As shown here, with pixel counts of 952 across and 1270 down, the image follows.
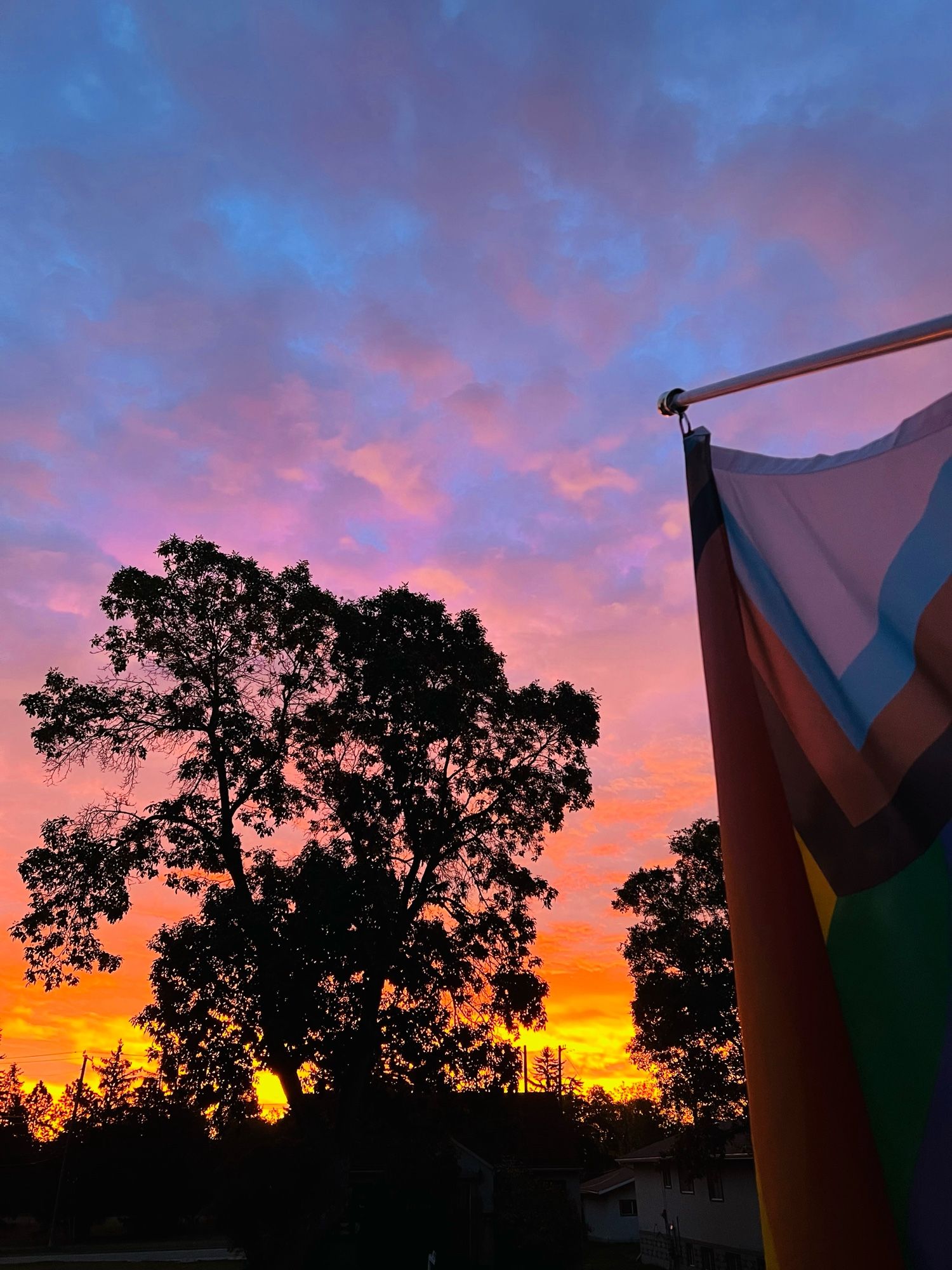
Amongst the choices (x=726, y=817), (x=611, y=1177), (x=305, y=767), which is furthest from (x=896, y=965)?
(x=611, y=1177)

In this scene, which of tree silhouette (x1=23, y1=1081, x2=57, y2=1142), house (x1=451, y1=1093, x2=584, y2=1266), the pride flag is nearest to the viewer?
the pride flag

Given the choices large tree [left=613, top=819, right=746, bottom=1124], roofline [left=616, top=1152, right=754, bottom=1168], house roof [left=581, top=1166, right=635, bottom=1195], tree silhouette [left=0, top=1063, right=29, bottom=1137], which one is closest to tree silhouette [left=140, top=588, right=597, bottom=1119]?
large tree [left=613, top=819, right=746, bottom=1124]

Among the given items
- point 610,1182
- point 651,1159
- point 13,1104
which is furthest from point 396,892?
point 13,1104

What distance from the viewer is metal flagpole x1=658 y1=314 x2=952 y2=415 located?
7.95 ft

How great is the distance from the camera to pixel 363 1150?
71.9ft

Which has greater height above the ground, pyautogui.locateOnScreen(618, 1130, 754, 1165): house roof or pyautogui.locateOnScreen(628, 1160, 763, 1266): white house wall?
pyautogui.locateOnScreen(618, 1130, 754, 1165): house roof

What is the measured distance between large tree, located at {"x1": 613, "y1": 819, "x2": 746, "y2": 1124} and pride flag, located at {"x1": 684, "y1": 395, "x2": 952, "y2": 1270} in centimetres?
2690

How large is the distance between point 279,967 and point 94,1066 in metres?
61.9

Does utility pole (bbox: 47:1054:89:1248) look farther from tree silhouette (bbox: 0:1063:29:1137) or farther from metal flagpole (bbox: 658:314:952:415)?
metal flagpole (bbox: 658:314:952:415)

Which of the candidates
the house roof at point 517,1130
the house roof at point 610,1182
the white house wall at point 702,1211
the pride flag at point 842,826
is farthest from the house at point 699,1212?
the pride flag at point 842,826

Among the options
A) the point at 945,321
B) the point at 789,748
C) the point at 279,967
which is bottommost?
the point at 789,748

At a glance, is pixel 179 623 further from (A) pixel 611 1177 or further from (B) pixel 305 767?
(A) pixel 611 1177

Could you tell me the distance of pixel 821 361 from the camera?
2.72 meters

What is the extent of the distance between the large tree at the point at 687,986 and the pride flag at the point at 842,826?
88.3 feet
